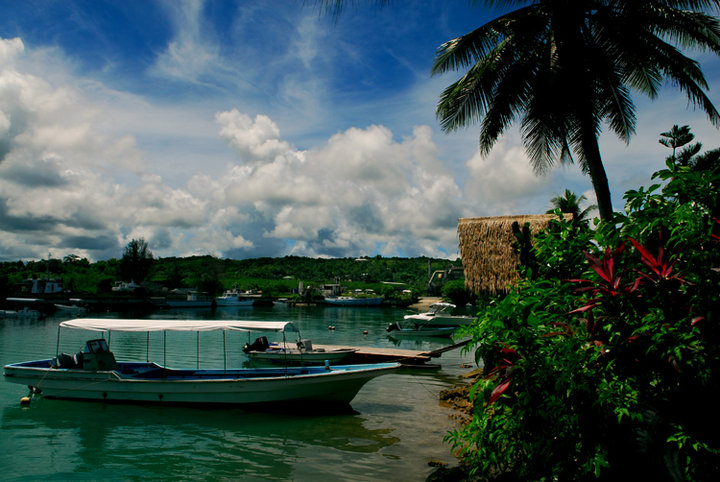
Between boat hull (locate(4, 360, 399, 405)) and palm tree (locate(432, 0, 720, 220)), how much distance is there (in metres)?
7.19

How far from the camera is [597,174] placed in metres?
9.72

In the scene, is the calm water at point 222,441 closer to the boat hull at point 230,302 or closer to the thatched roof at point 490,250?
the thatched roof at point 490,250

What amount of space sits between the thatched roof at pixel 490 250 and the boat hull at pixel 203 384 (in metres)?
3.75

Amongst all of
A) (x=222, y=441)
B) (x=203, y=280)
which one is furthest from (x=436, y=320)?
(x=203, y=280)

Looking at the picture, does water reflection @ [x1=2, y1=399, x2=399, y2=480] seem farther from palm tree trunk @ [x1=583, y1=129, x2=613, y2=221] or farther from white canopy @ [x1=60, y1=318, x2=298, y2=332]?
palm tree trunk @ [x1=583, y1=129, x2=613, y2=221]

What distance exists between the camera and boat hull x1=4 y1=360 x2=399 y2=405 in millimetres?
12938

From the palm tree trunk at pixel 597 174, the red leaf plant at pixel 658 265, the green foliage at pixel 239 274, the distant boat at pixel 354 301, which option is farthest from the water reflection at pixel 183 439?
the distant boat at pixel 354 301

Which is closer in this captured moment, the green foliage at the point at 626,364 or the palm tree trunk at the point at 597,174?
the green foliage at the point at 626,364

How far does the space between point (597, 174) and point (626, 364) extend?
22.7 feet

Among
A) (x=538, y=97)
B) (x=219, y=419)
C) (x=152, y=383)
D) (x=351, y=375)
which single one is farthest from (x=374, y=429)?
(x=538, y=97)

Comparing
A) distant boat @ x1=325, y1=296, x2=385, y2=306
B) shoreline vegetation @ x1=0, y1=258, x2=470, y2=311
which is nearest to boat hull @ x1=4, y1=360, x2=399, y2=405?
shoreline vegetation @ x1=0, y1=258, x2=470, y2=311

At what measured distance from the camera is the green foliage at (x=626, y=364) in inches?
142

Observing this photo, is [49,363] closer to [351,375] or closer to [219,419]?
[219,419]

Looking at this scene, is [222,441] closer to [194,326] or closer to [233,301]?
[194,326]
